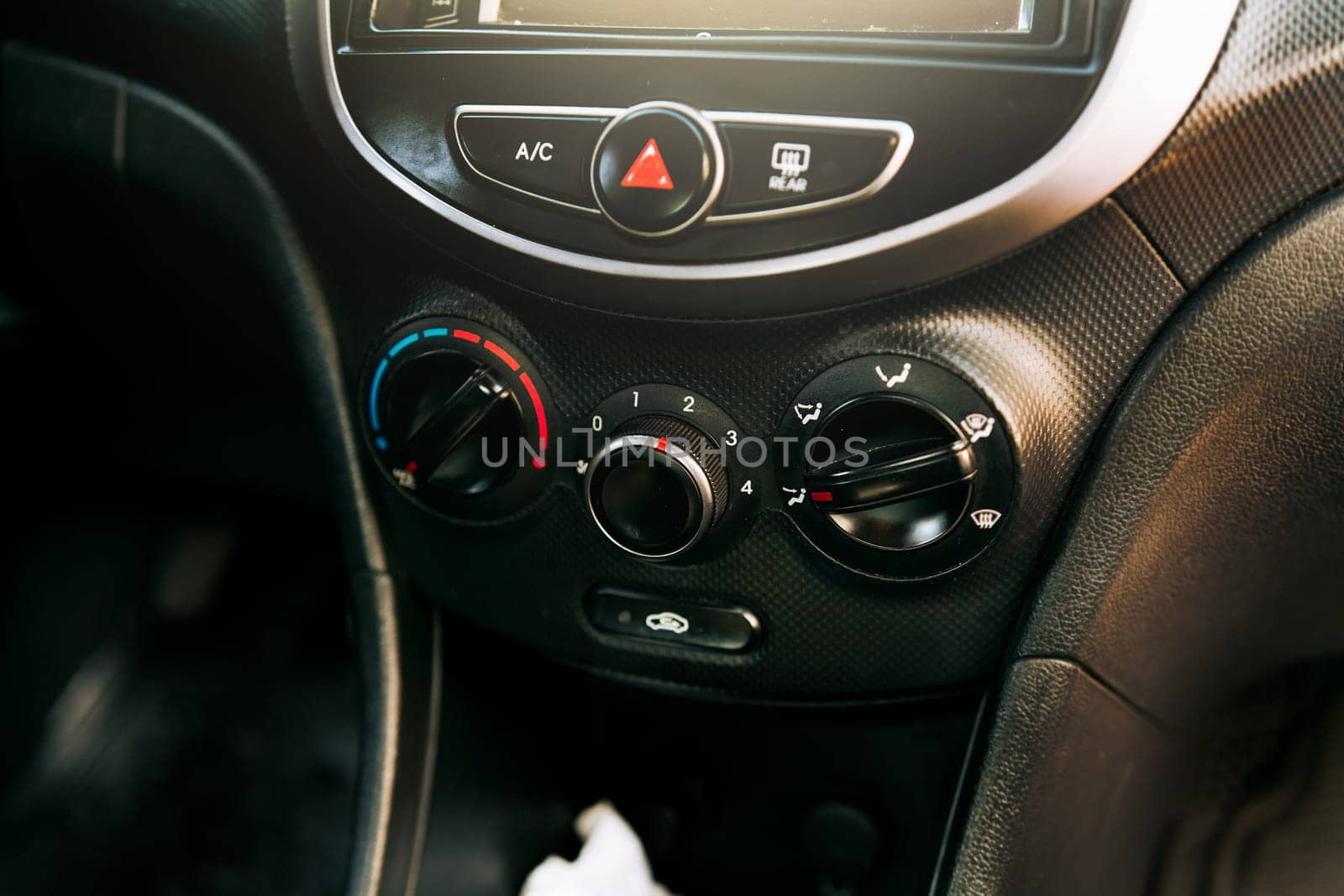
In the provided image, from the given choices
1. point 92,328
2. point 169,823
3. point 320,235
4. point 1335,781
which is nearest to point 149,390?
point 92,328

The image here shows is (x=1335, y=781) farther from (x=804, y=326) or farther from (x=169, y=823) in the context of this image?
(x=169, y=823)

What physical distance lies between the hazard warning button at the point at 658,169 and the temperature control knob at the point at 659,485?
11 centimetres

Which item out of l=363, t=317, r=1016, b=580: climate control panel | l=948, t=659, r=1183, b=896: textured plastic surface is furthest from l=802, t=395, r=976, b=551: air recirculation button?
l=948, t=659, r=1183, b=896: textured plastic surface

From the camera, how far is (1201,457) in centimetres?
53

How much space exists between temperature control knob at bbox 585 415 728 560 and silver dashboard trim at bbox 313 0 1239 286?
100 mm

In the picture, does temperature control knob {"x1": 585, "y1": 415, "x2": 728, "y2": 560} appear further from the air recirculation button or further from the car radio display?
the car radio display

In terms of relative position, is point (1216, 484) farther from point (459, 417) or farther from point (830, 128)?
point (459, 417)

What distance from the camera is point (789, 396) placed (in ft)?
1.79

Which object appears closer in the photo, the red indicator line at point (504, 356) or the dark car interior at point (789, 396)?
the dark car interior at point (789, 396)

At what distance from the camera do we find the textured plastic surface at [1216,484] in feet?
1.64

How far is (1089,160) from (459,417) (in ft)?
1.15

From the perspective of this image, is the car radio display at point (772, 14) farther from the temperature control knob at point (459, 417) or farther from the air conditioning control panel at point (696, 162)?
the temperature control knob at point (459, 417)

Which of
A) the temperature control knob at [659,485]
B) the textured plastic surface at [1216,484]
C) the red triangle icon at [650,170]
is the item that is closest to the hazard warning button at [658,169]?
the red triangle icon at [650,170]

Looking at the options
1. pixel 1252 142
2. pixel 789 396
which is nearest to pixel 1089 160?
pixel 1252 142
